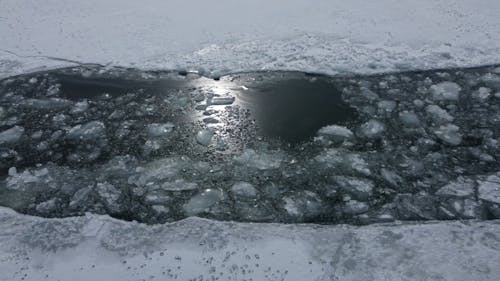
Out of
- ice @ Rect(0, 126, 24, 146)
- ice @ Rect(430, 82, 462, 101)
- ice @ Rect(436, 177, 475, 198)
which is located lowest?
ice @ Rect(0, 126, 24, 146)

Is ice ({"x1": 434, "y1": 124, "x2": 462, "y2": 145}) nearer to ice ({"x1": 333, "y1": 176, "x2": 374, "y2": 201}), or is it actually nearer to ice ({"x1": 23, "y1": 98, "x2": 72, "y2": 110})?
ice ({"x1": 333, "y1": 176, "x2": 374, "y2": 201})

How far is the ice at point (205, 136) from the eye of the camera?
117 inches

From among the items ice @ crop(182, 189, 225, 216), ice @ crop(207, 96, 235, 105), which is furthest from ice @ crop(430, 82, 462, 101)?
ice @ crop(182, 189, 225, 216)

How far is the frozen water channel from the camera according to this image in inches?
98.8

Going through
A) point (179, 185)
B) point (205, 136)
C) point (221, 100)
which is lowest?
point (179, 185)

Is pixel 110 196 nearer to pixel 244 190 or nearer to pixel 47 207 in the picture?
pixel 47 207

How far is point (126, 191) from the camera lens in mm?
2629

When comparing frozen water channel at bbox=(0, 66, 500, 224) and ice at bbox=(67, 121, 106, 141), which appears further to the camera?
ice at bbox=(67, 121, 106, 141)

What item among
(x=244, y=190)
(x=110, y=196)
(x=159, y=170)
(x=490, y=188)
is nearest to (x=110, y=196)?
(x=110, y=196)

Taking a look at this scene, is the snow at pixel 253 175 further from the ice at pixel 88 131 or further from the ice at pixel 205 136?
the ice at pixel 205 136

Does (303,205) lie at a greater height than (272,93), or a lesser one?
lesser

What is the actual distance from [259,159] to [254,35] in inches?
71.1

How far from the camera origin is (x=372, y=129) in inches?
119

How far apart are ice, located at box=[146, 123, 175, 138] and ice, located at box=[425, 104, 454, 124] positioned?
1814 mm
